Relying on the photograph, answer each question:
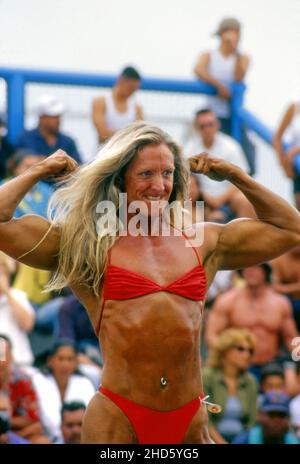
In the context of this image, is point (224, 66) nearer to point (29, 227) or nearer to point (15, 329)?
point (15, 329)

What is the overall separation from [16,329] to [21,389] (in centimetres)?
72

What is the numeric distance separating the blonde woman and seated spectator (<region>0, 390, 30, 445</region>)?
8.34 feet

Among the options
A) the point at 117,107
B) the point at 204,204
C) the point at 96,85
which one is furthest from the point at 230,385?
the point at 96,85

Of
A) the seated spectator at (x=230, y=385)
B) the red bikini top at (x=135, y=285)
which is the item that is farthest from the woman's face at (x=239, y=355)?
the red bikini top at (x=135, y=285)

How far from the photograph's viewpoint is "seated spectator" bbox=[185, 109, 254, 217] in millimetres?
10820

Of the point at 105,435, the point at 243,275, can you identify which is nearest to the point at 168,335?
the point at 105,435

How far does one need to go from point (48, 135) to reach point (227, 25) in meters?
2.19

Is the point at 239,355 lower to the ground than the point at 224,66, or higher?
lower

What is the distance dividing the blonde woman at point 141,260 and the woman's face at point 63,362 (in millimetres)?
3061

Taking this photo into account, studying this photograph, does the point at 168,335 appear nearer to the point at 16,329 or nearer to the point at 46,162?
the point at 46,162

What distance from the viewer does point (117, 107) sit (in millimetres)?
10750

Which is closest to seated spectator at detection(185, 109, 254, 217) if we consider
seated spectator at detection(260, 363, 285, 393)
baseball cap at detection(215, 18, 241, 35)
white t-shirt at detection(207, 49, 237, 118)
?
white t-shirt at detection(207, 49, 237, 118)

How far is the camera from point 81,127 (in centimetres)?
1077
